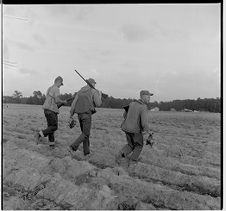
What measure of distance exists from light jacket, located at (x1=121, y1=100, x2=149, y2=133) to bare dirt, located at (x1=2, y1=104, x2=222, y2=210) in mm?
586

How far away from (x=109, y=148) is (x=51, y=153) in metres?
1.23

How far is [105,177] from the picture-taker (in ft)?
13.7

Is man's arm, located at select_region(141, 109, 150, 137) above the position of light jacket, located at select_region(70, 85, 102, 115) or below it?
below

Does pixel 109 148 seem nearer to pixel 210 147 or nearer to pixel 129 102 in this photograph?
pixel 129 102

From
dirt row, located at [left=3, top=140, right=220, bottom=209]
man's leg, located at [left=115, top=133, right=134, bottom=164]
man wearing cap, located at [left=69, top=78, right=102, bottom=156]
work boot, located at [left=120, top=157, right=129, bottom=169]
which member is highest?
man wearing cap, located at [left=69, top=78, right=102, bottom=156]

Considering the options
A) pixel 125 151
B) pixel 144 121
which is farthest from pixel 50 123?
pixel 144 121

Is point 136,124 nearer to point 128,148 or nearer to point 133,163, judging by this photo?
point 128,148

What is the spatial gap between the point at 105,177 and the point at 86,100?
4.89ft

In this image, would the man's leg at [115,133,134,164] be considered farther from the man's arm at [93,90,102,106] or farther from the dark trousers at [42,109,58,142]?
the dark trousers at [42,109,58,142]

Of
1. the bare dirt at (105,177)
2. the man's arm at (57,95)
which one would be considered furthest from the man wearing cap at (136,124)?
the man's arm at (57,95)

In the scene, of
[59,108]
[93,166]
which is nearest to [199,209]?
[93,166]

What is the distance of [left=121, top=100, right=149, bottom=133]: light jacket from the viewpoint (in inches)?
186

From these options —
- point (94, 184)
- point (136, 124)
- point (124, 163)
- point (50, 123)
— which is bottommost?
point (94, 184)

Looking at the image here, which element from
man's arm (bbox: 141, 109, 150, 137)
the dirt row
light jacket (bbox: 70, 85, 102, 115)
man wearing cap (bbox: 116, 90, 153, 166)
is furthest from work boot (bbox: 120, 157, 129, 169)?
light jacket (bbox: 70, 85, 102, 115)
